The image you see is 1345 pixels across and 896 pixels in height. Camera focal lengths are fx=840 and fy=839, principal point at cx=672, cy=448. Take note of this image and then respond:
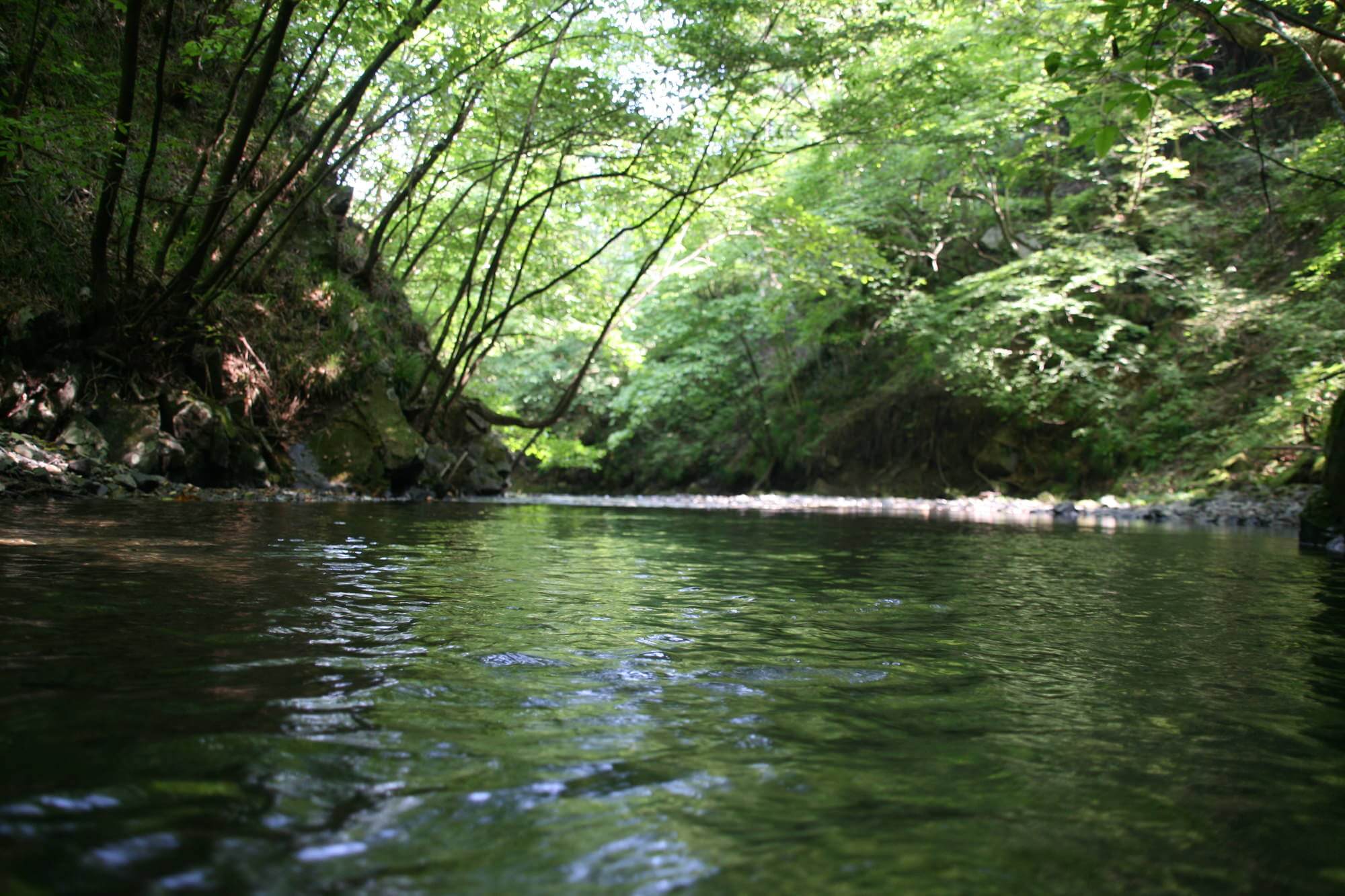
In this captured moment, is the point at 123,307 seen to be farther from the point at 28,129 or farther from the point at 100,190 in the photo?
the point at 28,129

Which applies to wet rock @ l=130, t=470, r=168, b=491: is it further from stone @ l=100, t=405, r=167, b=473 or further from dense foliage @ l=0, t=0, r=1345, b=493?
dense foliage @ l=0, t=0, r=1345, b=493

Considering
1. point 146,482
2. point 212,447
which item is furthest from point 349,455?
point 146,482

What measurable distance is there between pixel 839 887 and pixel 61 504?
719 centimetres

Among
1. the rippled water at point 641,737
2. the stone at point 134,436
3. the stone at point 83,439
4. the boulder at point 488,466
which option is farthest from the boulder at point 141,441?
the boulder at point 488,466

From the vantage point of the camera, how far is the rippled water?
1231 mm

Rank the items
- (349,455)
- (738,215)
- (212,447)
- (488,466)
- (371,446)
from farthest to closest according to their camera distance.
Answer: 1. (488,466)
2. (738,215)
3. (371,446)
4. (349,455)
5. (212,447)

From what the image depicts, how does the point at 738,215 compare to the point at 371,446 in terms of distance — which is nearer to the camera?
the point at 371,446

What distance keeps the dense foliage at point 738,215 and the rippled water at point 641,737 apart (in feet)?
6.36

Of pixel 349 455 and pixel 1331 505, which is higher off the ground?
pixel 349 455

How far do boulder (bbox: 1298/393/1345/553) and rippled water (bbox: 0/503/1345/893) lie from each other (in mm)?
4388

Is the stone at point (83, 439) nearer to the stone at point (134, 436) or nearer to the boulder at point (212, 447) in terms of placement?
the stone at point (134, 436)

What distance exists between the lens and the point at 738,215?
574 inches

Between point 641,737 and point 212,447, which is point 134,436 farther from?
point 641,737

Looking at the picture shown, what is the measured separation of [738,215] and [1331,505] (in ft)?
31.7
